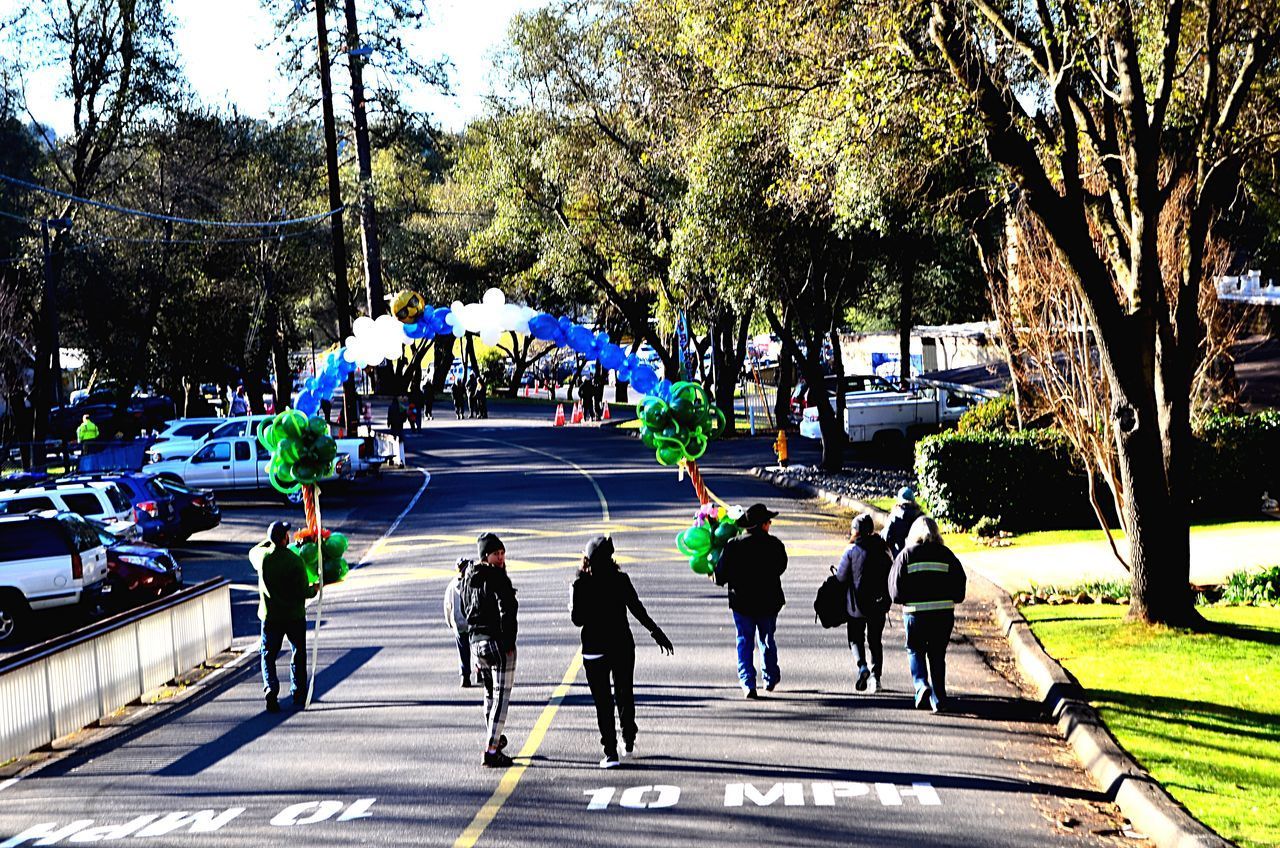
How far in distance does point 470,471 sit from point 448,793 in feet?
102

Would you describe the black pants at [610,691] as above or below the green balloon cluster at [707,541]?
below

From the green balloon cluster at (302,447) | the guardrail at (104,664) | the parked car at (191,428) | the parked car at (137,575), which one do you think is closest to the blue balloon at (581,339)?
the green balloon cluster at (302,447)

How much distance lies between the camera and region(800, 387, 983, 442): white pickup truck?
138ft

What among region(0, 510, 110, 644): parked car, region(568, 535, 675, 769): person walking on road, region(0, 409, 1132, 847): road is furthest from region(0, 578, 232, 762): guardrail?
region(568, 535, 675, 769): person walking on road

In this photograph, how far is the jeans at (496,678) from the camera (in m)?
11.1

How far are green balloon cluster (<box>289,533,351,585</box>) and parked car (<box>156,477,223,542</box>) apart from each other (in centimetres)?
1259

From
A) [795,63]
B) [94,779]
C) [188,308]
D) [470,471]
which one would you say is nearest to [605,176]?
[470,471]

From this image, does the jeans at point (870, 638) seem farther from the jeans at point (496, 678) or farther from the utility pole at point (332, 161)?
the utility pole at point (332, 161)

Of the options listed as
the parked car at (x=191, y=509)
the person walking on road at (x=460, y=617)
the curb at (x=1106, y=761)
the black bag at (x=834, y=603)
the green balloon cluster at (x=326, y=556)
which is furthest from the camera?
the parked car at (x=191, y=509)

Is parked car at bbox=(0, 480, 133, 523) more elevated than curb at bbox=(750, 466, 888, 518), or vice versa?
parked car at bbox=(0, 480, 133, 523)

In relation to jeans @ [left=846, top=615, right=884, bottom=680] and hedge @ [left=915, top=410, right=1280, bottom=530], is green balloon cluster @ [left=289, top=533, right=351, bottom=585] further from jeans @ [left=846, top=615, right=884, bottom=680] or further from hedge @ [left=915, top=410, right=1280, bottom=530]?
hedge @ [left=915, top=410, right=1280, bottom=530]

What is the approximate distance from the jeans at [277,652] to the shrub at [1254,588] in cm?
1049

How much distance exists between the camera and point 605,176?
4216 cm

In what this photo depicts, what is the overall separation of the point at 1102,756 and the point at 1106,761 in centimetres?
13
